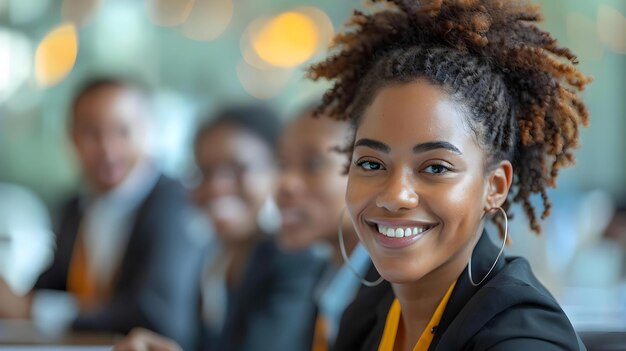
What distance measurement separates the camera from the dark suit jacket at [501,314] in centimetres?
109

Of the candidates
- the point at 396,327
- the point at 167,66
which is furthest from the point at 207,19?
the point at 396,327

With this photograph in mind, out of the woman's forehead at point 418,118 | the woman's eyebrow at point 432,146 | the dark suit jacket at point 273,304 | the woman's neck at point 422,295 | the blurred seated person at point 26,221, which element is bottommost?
the blurred seated person at point 26,221

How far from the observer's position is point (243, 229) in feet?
9.86

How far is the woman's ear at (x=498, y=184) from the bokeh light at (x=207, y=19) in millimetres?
4819

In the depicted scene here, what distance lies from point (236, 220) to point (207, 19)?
3245 mm

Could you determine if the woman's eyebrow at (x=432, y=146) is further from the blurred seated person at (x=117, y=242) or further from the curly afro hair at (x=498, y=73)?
the blurred seated person at (x=117, y=242)

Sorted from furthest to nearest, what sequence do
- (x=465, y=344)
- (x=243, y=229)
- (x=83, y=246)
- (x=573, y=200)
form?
(x=573, y=200) → (x=83, y=246) → (x=243, y=229) → (x=465, y=344)

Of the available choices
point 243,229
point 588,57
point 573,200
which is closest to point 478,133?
point 243,229

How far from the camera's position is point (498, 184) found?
1.32m

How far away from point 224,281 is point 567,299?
1234 mm

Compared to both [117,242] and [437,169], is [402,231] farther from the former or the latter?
[117,242]

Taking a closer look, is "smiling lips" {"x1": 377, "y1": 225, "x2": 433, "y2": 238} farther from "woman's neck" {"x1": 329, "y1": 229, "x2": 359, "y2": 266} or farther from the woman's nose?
"woman's neck" {"x1": 329, "y1": 229, "x2": 359, "y2": 266}

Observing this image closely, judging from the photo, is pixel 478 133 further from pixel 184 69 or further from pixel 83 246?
pixel 184 69

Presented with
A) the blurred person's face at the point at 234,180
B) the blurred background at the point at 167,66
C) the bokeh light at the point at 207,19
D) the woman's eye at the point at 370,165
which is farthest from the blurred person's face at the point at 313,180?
the bokeh light at the point at 207,19
